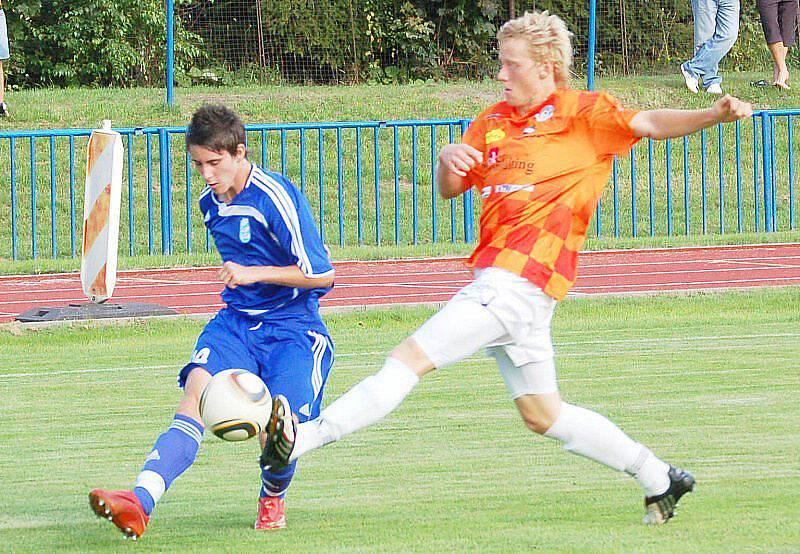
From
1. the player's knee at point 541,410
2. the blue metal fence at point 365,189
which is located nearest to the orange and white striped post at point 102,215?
the blue metal fence at point 365,189

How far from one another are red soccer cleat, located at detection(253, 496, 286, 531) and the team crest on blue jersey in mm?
922

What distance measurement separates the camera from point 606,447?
214 inches

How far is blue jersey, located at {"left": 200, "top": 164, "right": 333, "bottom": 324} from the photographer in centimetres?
550

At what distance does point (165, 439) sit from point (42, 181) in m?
14.0

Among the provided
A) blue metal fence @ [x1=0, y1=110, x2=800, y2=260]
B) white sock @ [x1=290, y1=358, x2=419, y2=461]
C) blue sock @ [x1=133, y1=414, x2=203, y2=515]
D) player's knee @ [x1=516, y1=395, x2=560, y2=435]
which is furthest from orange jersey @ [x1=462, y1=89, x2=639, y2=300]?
blue metal fence @ [x1=0, y1=110, x2=800, y2=260]

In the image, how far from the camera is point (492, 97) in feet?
74.2

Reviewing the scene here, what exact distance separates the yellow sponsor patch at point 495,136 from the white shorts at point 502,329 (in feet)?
1.68

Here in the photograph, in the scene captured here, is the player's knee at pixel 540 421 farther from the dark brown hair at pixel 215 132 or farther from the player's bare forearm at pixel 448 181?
the dark brown hair at pixel 215 132

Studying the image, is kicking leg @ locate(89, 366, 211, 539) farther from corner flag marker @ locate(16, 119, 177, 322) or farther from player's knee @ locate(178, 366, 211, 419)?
corner flag marker @ locate(16, 119, 177, 322)

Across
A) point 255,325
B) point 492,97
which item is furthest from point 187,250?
point 255,325

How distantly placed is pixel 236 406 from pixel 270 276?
1.67 feet

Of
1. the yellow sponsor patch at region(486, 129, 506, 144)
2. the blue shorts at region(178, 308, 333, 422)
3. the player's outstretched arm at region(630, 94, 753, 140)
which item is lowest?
the blue shorts at region(178, 308, 333, 422)

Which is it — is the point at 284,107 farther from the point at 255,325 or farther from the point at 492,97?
the point at 255,325

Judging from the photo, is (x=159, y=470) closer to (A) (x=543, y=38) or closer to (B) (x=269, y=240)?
(B) (x=269, y=240)
